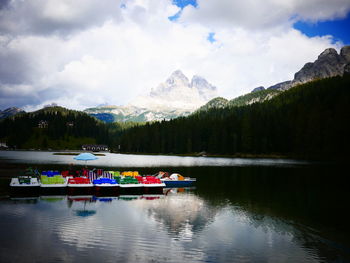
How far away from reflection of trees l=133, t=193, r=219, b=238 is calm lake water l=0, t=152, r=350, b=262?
0.34ft

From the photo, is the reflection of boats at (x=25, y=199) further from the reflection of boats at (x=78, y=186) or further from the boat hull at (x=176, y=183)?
the boat hull at (x=176, y=183)

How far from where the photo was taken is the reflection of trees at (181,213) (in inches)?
1103

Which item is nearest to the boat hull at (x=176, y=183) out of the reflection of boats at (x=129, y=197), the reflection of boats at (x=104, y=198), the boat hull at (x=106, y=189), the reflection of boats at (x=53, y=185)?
the reflection of boats at (x=129, y=197)

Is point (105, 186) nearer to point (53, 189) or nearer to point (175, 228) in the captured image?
point (53, 189)

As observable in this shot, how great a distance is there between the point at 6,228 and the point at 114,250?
11.6 metres

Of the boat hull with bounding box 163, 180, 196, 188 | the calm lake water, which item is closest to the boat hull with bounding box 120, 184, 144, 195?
the calm lake water

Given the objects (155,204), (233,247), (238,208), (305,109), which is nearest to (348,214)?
(238,208)

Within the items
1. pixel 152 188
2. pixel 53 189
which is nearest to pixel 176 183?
pixel 152 188

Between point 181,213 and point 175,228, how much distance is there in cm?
676

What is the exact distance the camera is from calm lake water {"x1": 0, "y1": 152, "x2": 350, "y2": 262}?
2127 cm

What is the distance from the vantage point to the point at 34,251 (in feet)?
68.2

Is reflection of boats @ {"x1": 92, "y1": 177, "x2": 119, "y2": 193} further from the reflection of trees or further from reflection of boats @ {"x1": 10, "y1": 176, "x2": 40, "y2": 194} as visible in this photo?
reflection of boats @ {"x1": 10, "y1": 176, "x2": 40, "y2": 194}

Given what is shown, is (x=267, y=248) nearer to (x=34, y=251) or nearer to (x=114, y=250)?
(x=114, y=250)

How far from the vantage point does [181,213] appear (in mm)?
34719
